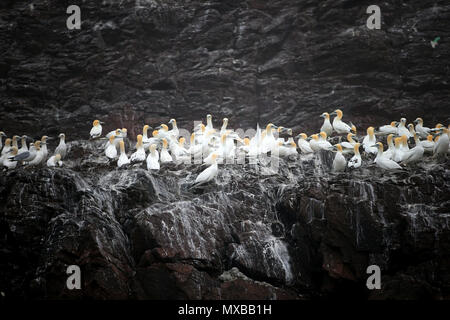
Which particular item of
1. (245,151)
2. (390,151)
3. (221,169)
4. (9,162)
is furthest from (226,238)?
(9,162)

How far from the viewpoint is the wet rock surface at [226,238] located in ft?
46.8

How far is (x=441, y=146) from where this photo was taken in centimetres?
1723

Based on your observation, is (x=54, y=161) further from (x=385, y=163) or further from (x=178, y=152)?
(x=385, y=163)

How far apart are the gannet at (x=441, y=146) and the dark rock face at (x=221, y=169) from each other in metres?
0.40

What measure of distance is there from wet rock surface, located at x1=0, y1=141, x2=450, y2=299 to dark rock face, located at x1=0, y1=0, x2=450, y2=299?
0.13 feet

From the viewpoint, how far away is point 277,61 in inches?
1051

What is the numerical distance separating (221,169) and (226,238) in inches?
108

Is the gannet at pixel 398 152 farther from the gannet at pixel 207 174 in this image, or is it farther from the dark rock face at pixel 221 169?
the gannet at pixel 207 174

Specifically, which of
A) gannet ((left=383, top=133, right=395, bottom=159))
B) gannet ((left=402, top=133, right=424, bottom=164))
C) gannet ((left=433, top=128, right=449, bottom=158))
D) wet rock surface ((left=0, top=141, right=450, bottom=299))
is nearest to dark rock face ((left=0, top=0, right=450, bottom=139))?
gannet ((left=383, top=133, right=395, bottom=159))

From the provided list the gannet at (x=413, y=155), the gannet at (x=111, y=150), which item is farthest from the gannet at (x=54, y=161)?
the gannet at (x=413, y=155)

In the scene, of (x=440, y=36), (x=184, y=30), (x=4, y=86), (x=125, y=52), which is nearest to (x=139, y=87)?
(x=125, y=52)
